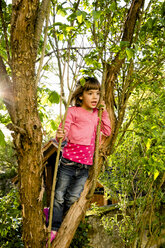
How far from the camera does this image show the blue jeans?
1.95m

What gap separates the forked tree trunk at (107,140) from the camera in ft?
5.55

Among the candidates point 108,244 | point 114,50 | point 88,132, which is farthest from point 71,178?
point 108,244

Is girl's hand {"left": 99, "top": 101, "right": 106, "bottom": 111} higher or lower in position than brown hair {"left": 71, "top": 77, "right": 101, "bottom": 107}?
lower

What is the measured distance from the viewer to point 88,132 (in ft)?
6.77

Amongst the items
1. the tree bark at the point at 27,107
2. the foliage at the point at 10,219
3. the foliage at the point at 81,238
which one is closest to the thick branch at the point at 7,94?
the tree bark at the point at 27,107

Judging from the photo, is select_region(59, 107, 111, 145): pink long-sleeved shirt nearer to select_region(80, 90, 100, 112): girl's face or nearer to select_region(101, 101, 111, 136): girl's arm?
select_region(101, 101, 111, 136): girl's arm

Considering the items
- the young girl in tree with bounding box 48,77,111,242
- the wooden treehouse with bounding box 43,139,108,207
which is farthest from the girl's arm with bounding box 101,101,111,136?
the wooden treehouse with bounding box 43,139,108,207

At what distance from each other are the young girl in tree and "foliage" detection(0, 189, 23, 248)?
3.40ft

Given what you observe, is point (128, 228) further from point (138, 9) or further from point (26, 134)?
point (138, 9)

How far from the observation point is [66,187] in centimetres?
202

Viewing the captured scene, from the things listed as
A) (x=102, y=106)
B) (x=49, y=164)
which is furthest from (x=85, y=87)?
(x=49, y=164)

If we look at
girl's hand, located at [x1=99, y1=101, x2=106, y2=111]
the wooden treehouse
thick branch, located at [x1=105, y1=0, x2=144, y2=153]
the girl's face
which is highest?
thick branch, located at [x1=105, y1=0, x2=144, y2=153]

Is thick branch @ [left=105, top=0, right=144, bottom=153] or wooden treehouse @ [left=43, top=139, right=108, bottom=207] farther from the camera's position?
wooden treehouse @ [left=43, top=139, right=108, bottom=207]

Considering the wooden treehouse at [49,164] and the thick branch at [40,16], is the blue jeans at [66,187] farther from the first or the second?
the wooden treehouse at [49,164]
